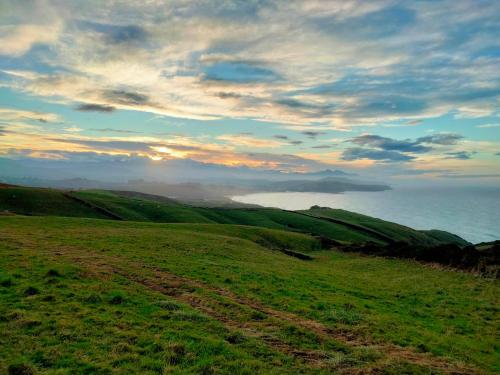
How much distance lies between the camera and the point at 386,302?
2559 cm

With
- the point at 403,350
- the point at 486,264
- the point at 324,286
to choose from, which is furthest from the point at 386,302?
the point at 486,264

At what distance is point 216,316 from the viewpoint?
1748cm

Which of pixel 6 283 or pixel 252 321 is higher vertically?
pixel 6 283

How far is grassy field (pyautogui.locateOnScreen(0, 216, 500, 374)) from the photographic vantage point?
1237 cm

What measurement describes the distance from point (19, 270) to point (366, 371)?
75.6 ft

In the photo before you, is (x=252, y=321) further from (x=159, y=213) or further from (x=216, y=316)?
(x=159, y=213)

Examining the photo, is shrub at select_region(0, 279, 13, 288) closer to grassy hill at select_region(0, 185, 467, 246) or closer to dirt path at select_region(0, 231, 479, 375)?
dirt path at select_region(0, 231, 479, 375)

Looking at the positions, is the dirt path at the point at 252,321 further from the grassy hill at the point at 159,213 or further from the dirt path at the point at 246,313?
the grassy hill at the point at 159,213

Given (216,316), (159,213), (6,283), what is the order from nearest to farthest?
(216,316) → (6,283) → (159,213)

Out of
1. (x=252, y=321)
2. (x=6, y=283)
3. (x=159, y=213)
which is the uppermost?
(x=6, y=283)

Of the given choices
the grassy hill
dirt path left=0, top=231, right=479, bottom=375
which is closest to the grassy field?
dirt path left=0, top=231, right=479, bottom=375

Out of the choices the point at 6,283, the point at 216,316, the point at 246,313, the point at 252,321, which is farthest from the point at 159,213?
the point at 252,321

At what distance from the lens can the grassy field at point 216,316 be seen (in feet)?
40.6

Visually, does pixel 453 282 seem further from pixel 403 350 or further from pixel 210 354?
pixel 210 354
